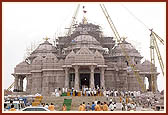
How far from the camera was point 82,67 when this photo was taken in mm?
35906

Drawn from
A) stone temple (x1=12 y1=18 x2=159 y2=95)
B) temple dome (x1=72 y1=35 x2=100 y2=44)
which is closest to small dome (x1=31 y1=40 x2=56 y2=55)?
stone temple (x1=12 y1=18 x2=159 y2=95)

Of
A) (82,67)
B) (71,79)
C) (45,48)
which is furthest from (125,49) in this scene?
(45,48)

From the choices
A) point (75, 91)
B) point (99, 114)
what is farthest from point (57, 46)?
point (99, 114)

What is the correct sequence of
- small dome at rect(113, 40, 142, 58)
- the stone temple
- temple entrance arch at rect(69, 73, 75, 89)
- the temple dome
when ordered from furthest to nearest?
small dome at rect(113, 40, 142, 58), the temple dome, temple entrance arch at rect(69, 73, 75, 89), the stone temple

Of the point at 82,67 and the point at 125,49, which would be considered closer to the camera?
the point at 82,67

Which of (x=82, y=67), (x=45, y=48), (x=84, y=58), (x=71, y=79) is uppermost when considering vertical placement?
(x=45, y=48)

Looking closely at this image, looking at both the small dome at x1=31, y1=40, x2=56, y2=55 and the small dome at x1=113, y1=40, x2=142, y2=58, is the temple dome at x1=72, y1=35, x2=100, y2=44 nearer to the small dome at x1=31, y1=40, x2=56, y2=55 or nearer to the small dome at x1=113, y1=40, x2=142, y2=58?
the small dome at x1=113, y1=40, x2=142, y2=58

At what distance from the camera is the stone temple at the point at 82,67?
35.5 metres

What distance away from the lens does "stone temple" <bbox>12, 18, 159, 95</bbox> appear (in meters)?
35.5

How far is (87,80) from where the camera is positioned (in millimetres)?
43000

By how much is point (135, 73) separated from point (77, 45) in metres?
10.7

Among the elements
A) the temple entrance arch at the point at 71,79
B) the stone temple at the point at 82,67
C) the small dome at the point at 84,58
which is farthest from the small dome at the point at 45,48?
the small dome at the point at 84,58

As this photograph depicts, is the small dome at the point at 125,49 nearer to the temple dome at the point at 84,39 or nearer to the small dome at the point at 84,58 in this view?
the temple dome at the point at 84,39

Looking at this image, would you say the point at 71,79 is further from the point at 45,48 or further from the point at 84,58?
the point at 45,48
